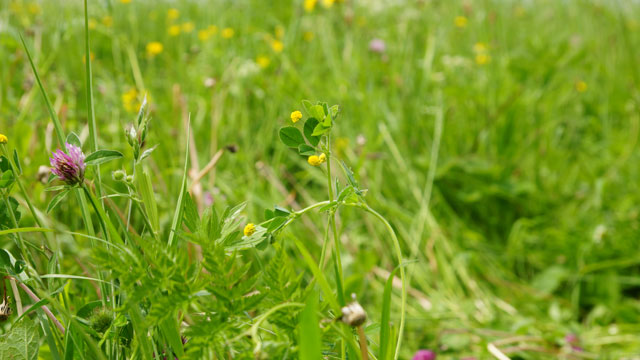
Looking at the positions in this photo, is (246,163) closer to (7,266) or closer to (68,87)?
(68,87)

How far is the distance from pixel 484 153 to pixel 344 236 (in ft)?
2.18

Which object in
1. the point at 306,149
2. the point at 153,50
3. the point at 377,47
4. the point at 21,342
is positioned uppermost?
the point at 377,47

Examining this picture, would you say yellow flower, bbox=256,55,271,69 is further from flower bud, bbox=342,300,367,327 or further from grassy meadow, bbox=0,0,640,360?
flower bud, bbox=342,300,367,327

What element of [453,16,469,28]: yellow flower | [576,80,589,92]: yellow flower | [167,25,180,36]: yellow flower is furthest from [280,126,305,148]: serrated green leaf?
[453,16,469,28]: yellow flower

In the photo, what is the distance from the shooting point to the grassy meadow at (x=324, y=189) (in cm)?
51

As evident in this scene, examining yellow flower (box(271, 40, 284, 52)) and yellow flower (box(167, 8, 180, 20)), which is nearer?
yellow flower (box(271, 40, 284, 52))

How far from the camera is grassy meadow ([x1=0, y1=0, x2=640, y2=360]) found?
0.51 m

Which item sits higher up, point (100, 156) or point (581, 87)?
point (581, 87)

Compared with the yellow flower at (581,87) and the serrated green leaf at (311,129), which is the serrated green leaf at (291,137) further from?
the yellow flower at (581,87)

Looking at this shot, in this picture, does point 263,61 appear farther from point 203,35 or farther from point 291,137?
point 291,137

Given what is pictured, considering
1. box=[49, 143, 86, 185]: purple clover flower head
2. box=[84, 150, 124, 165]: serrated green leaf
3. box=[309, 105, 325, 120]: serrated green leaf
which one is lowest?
box=[49, 143, 86, 185]: purple clover flower head

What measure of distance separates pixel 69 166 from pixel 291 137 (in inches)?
8.8

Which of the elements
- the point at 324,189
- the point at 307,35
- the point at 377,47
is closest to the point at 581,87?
the point at 377,47

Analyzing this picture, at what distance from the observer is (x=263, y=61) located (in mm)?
2248
